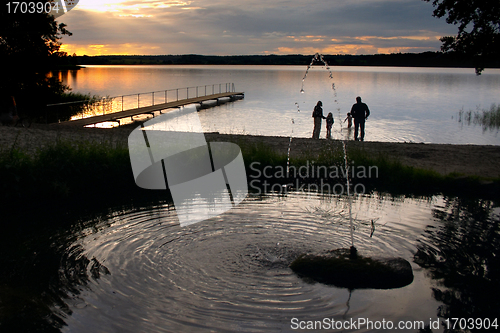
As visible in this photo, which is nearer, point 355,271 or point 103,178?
point 355,271

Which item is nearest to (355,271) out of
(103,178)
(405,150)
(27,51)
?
(103,178)

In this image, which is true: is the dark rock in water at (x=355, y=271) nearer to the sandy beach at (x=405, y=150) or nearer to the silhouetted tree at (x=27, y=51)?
the sandy beach at (x=405, y=150)

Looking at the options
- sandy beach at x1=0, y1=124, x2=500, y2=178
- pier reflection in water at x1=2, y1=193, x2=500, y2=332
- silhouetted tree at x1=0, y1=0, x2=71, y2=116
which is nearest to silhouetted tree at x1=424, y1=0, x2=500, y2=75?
sandy beach at x1=0, y1=124, x2=500, y2=178

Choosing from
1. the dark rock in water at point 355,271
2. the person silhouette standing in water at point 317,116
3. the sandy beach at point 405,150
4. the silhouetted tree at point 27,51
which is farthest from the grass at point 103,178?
the silhouetted tree at point 27,51

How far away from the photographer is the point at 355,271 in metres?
5.91

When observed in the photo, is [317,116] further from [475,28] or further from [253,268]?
[253,268]

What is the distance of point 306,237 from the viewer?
292 inches

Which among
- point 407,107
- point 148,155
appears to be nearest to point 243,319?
point 148,155

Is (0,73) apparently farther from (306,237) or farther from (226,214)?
(306,237)

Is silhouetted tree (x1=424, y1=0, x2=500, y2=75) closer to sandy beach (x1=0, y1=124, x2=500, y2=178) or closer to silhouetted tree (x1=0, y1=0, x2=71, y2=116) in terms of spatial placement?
sandy beach (x1=0, y1=124, x2=500, y2=178)

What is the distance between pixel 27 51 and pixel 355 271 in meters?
26.2

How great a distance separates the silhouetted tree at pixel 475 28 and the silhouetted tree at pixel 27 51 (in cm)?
2233

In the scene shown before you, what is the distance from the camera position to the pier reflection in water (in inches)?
198

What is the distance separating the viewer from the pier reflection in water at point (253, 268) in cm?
503
